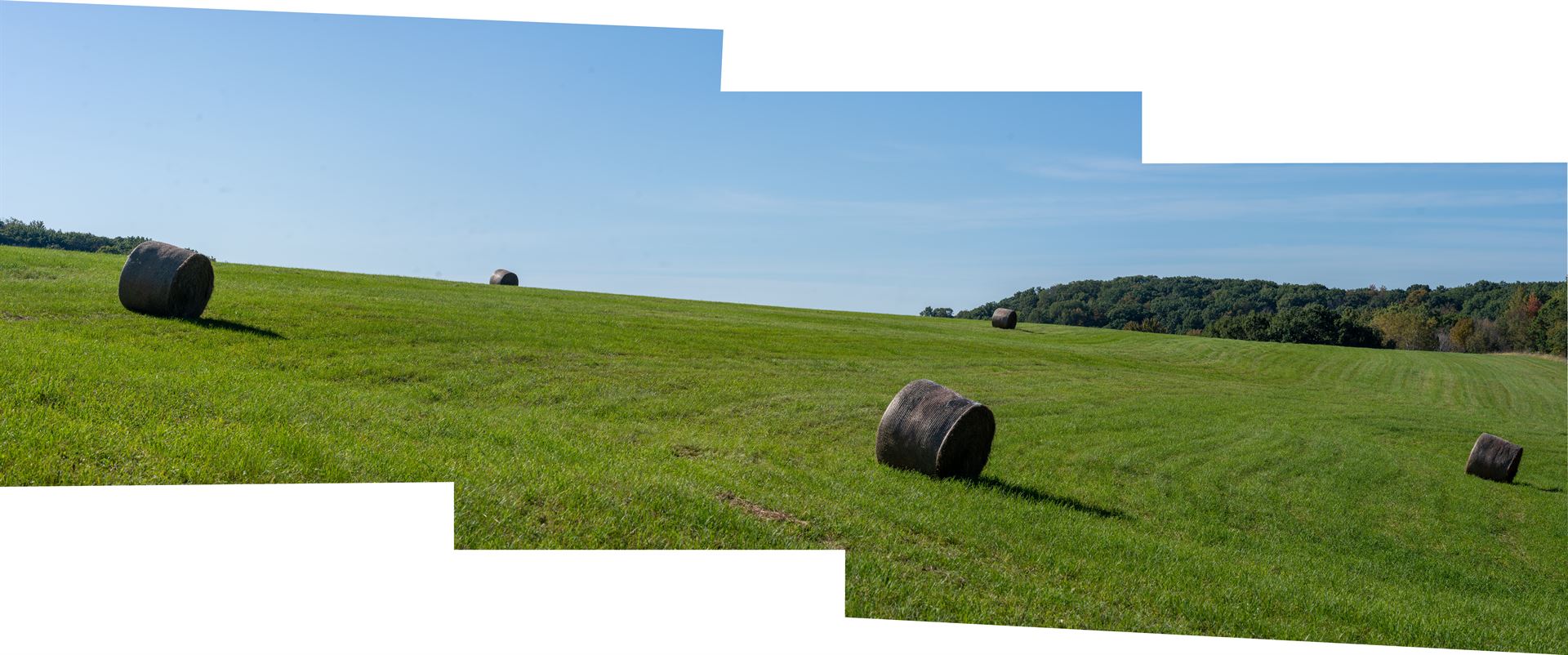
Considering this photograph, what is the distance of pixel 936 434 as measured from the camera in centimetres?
1300

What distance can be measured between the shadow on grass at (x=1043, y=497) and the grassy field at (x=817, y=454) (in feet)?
0.28

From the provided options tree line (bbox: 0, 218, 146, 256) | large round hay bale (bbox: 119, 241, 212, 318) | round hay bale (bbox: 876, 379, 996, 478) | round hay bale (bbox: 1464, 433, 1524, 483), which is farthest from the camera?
tree line (bbox: 0, 218, 146, 256)

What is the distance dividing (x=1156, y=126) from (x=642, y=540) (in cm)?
842

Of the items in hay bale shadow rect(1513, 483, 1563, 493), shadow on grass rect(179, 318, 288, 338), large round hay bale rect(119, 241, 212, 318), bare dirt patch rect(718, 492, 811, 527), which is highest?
large round hay bale rect(119, 241, 212, 318)

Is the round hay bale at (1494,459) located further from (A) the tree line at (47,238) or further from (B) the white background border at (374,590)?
(A) the tree line at (47,238)

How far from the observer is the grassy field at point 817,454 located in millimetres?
7703

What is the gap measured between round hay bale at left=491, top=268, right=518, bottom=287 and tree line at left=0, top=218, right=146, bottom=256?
694 inches

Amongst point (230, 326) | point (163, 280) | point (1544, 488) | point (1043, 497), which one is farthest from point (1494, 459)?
point (163, 280)

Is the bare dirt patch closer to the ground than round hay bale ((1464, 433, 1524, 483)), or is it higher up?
higher up

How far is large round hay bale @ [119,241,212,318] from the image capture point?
18312 millimetres

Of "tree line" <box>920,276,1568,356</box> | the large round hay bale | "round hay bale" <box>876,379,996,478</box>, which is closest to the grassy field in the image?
"round hay bale" <box>876,379,996,478</box>

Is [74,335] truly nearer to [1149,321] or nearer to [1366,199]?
[1366,199]

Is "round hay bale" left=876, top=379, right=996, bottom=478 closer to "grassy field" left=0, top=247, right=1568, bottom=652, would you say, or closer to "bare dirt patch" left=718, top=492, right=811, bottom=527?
"grassy field" left=0, top=247, right=1568, bottom=652

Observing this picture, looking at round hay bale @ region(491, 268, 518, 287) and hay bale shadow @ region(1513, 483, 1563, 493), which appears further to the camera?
round hay bale @ region(491, 268, 518, 287)
